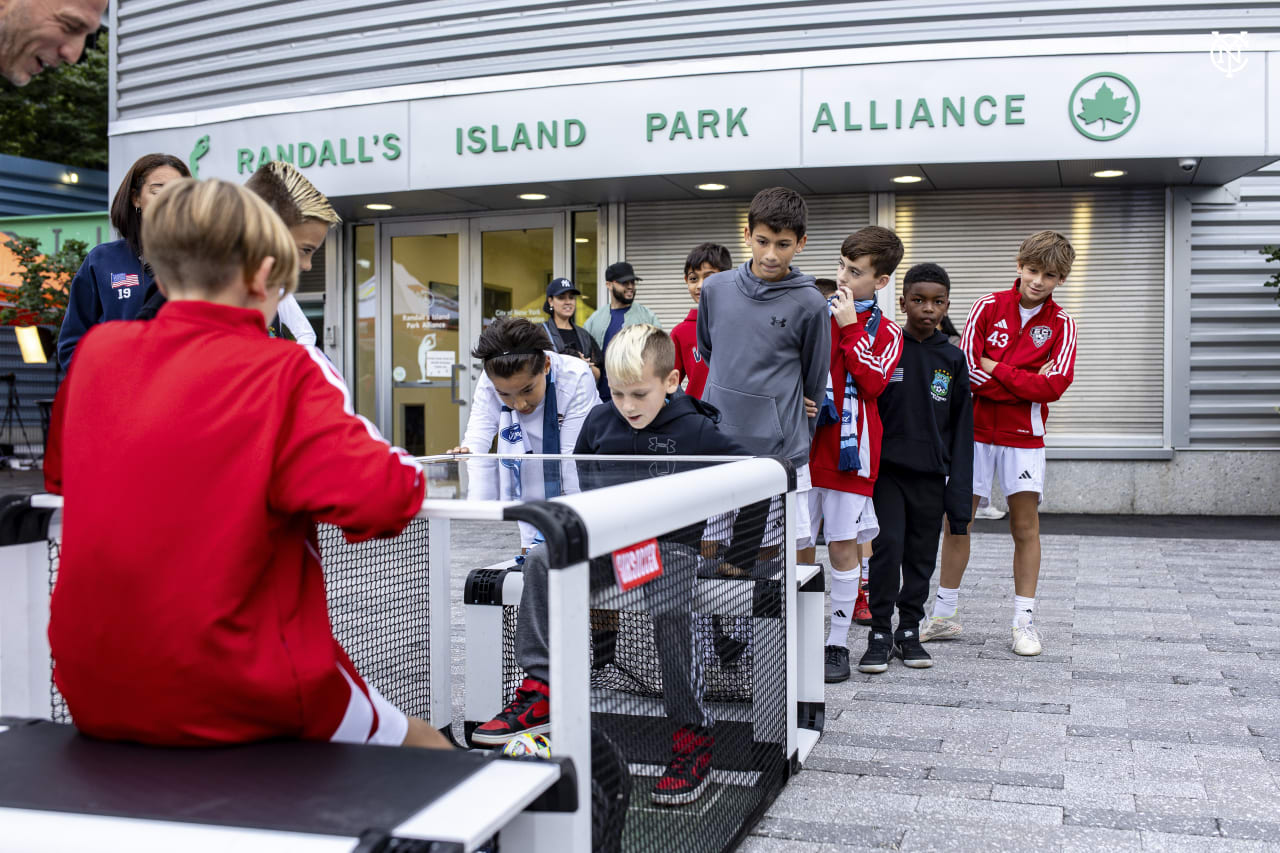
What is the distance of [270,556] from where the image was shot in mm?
1826

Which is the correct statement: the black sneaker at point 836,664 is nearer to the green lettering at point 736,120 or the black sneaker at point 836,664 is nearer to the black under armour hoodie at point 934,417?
the black under armour hoodie at point 934,417

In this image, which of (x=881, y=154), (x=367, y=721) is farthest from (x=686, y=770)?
(x=881, y=154)

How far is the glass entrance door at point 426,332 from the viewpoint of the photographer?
38.9 ft

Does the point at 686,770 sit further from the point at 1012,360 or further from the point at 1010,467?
the point at 1012,360

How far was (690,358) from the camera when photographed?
19.4 ft

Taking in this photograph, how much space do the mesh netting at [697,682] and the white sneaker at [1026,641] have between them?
203 centimetres

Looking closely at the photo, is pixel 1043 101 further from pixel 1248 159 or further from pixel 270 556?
pixel 270 556

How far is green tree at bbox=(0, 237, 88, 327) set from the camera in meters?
13.9

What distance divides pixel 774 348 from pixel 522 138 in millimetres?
6418

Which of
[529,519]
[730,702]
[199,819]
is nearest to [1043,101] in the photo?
[730,702]

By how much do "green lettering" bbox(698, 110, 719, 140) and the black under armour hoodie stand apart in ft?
17.2

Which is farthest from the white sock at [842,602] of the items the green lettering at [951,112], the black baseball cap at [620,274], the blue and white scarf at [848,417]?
the green lettering at [951,112]

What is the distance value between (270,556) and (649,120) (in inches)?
338

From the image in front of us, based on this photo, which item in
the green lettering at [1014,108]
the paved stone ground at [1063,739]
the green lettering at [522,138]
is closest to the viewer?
the paved stone ground at [1063,739]
